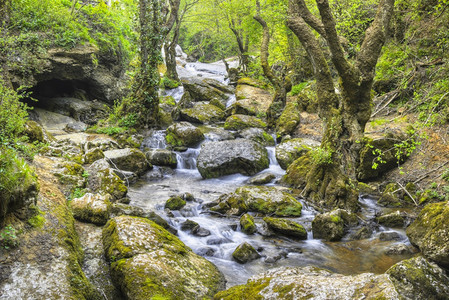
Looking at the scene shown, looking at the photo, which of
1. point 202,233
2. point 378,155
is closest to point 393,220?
point 378,155

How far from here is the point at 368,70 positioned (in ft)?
24.7

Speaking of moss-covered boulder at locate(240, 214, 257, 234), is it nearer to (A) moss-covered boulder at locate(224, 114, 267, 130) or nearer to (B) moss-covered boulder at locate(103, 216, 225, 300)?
(B) moss-covered boulder at locate(103, 216, 225, 300)

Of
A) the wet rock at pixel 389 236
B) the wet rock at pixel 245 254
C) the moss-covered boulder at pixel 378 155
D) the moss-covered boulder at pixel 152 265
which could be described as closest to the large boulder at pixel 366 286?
the moss-covered boulder at pixel 152 265

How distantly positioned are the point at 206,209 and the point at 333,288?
5.54 meters

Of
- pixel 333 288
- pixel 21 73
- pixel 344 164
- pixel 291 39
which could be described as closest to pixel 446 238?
pixel 333 288

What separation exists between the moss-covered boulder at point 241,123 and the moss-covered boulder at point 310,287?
12.6 meters

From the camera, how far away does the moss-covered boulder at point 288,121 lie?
14.9m

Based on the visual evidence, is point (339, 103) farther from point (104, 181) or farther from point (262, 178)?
point (104, 181)

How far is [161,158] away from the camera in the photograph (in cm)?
1218

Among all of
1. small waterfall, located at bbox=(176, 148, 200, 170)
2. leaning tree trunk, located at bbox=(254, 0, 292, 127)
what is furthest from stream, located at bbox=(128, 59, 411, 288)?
leaning tree trunk, located at bbox=(254, 0, 292, 127)

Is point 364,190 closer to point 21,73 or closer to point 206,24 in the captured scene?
point 21,73

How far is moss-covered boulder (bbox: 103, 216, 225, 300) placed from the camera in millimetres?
3721

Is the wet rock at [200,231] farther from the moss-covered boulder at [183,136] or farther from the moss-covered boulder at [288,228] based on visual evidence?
the moss-covered boulder at [183,136]

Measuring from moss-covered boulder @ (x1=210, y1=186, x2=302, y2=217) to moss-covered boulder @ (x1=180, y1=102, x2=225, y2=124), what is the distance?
9.15 meters
